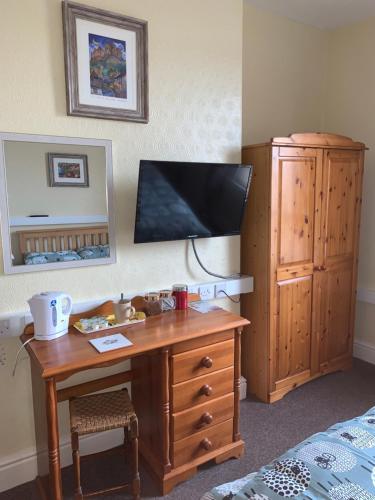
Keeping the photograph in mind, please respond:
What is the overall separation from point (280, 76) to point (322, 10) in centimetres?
55

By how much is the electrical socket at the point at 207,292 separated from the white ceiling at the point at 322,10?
7.17 ft

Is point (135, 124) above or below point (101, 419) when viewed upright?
above

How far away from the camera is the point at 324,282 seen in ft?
9.92

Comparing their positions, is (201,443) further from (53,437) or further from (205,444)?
(53,437)

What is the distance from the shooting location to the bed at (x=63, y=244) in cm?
198

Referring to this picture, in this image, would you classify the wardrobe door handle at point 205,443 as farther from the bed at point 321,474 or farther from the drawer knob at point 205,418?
the bed at point 321,474

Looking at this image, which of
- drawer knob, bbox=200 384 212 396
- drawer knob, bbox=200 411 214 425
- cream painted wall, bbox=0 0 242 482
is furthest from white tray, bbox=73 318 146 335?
drawer knob, bbox=200 411 214 425

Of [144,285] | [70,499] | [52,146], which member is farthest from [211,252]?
[70,499]

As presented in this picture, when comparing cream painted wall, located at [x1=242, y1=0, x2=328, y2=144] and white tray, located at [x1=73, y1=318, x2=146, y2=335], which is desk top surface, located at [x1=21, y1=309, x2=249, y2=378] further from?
cream painted wall, located at [x1=242, y1=0, x2=328, y2=144]

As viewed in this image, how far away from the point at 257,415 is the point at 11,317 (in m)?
1.74

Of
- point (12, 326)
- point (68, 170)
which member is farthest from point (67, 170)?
point (12, 326)

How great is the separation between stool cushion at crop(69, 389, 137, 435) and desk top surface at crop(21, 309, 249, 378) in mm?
338

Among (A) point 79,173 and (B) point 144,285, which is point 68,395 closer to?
(B) point 144,285

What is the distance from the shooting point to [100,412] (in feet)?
6.25
